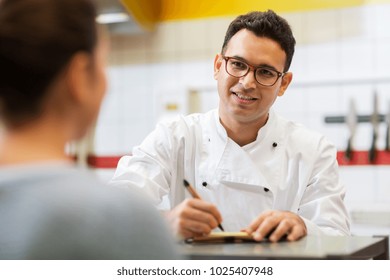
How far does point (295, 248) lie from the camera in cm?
98

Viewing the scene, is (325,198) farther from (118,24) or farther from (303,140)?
(118,24)

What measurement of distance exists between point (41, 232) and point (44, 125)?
11 centimetres

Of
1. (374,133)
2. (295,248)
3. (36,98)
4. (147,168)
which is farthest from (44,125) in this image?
(374,133)

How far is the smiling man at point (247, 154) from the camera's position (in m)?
1.52

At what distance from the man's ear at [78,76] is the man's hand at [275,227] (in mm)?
545

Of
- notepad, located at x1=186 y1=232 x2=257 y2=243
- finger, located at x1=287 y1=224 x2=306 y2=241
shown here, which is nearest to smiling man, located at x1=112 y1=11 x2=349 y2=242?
finger, located at x1=287 y1=224 x2=306 y2=241

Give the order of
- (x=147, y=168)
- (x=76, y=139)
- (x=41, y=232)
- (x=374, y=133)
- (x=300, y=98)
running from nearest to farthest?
(x=41, y=232), (x=76, y=139), (x=147, y=168), (x=374, y=133), (x=300, y=98)

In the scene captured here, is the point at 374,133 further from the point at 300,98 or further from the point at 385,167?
the point at 300,98

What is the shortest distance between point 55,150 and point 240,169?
38.5 inches

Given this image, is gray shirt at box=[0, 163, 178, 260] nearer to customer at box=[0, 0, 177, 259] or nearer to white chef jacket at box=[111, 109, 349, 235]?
customer at box=[0, 0, 177, 259]

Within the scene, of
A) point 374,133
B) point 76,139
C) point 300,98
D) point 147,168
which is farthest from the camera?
point 300,98

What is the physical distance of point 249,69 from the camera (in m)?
1.53

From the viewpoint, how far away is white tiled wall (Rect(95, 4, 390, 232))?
2.58m

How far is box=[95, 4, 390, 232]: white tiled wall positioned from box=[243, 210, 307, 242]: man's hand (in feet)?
4.59
